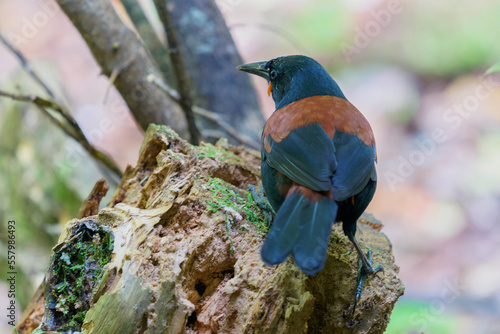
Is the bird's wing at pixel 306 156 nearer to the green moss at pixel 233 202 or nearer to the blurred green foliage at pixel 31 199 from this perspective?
the green moss at pixel 233 202

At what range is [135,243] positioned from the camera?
1.90 metres

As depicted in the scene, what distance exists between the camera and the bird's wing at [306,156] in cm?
189

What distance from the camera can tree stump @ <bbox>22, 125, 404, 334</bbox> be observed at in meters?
1.73

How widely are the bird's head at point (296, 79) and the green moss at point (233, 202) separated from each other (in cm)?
68

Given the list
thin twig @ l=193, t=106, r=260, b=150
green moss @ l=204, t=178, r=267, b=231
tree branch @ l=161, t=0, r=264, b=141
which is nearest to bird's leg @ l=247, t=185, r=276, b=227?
green moss @ l=204, t=178, r=267, b=231

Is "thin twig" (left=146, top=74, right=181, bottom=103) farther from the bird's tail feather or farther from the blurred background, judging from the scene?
the bird's tail feather

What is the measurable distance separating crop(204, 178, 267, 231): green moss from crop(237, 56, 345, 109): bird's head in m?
0.68

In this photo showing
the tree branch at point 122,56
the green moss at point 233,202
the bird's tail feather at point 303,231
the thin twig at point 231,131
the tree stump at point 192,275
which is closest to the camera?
the bird's tail feather at point 303,231

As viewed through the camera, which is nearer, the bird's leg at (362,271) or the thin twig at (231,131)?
the bird's leg at (362,271)

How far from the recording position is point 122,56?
356 centimetres

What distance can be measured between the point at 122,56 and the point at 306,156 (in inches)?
84.3

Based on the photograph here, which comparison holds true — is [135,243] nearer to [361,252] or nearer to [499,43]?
[361,252]

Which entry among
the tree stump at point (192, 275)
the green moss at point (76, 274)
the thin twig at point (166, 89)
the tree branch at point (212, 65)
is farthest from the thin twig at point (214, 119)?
the green moss at point (76, 274)

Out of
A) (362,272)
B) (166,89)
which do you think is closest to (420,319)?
(362,272)
